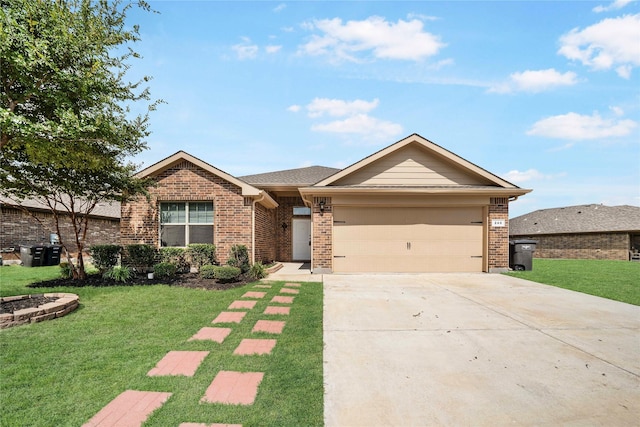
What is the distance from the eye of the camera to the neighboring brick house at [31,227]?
42.5ft

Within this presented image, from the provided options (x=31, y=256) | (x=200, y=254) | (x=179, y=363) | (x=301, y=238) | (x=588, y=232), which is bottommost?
(x=179, y=363)

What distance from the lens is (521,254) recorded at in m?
11.5

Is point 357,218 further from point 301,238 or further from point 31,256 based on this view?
point 31,256

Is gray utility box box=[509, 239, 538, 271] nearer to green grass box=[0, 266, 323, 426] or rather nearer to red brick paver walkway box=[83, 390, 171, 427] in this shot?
green grass box=[0, 266, 323, 426]

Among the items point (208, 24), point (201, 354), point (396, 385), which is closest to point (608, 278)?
point (396, 385)

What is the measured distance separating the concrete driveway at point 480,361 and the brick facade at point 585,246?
18.9 m

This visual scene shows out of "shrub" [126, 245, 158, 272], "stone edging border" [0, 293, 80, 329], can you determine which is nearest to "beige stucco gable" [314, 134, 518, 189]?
"shrub" [126, 245, 158, 272]

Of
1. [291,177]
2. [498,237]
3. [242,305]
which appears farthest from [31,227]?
[498,237]

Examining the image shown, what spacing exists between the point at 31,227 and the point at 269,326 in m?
15.3

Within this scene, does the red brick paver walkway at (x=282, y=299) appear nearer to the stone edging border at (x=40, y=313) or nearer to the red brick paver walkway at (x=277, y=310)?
the red brick paver walkway at (x=277, y=310)

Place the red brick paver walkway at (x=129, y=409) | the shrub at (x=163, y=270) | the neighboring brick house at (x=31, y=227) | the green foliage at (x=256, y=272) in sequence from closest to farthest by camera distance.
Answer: the red brick paver walkway at (x=129, y=409), the shrub at (x=163, y=270), the green foliage at (x=256, y=272), the neighboring brick house at (x=31, y=227)

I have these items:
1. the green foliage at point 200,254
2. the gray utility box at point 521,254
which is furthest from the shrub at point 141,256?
the gray utility box at point 521,254

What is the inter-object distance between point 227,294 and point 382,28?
747 centimetres

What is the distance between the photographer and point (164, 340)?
410cm
